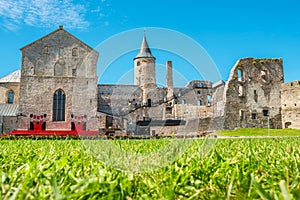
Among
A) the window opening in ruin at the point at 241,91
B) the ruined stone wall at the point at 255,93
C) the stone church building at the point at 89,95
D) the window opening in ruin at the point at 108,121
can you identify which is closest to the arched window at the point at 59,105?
the stone church building at the point at 89,95

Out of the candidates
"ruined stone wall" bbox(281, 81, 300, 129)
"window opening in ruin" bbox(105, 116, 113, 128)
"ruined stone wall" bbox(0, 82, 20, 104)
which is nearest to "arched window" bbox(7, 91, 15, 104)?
"ruined stone wall" bbox(0, 82, 20, 104)

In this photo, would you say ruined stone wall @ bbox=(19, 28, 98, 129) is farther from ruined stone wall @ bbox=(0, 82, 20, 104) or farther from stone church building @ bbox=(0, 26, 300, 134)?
ruined stone wall @ bbox=(0, 82, 20, 104)

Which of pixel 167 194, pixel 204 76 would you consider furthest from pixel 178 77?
pixel 167 194

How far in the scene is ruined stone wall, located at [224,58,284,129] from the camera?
2698cm

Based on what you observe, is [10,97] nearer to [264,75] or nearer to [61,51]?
[61,51]

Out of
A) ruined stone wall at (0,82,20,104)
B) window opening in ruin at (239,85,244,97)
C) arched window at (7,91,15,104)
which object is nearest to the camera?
window opening in ruin at (239,85,244,97)

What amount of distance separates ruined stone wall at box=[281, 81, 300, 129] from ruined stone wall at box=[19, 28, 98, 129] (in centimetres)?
1835

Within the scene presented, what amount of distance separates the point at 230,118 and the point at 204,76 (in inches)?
962

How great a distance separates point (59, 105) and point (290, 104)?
2188 cm

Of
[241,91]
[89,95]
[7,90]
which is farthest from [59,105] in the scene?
[241,91]

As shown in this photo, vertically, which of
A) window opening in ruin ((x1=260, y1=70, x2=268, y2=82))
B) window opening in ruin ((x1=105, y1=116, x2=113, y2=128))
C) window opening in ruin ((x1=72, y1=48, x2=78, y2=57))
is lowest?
window opening in ruin ((x1=105, y1=116, x2=113, y2=128))

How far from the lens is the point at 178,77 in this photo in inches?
151

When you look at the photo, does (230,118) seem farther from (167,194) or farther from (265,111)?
(167,194)

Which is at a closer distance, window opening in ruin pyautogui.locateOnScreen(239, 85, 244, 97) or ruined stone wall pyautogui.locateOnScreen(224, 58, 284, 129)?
ruined stone wall pyautogui.locateOnScreen(224, 58, 284, 129)
